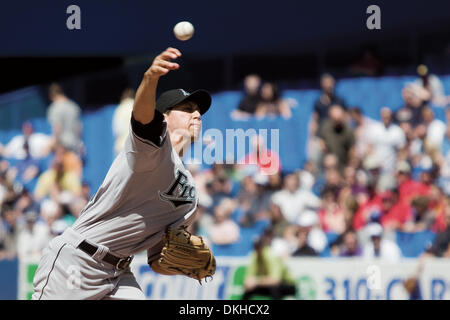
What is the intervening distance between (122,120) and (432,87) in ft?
13.8

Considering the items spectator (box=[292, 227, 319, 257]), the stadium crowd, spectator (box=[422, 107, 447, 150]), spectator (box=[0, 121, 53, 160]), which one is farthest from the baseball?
spectator (box=[0, 121, 53, 160])

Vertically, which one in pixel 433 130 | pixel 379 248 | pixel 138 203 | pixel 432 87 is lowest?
pixel 379 248

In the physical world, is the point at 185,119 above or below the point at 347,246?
above

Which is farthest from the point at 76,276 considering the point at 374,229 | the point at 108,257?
the point at 374,229

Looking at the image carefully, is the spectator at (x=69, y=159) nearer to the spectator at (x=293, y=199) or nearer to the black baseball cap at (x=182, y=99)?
the spectator at (x=293, y=199)

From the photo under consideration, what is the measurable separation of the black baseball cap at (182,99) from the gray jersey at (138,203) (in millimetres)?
363

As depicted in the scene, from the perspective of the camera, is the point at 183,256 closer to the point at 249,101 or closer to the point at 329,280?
the point at 329,280

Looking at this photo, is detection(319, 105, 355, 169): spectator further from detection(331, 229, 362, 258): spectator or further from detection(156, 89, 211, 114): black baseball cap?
detection(156, 89, 211, 114): black baseball cap

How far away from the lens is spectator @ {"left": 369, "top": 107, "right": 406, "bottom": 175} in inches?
414

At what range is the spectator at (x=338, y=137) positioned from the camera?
10.7 m

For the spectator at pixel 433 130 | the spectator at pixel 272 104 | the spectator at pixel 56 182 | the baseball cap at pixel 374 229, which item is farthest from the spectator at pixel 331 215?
the spectator at pixel 56 182

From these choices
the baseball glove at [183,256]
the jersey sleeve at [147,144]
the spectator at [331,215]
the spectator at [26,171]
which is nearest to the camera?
the jersey sleeve at [147,144]

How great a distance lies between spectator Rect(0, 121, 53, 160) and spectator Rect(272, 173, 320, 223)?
3.43 m

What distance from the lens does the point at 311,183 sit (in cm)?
1060
